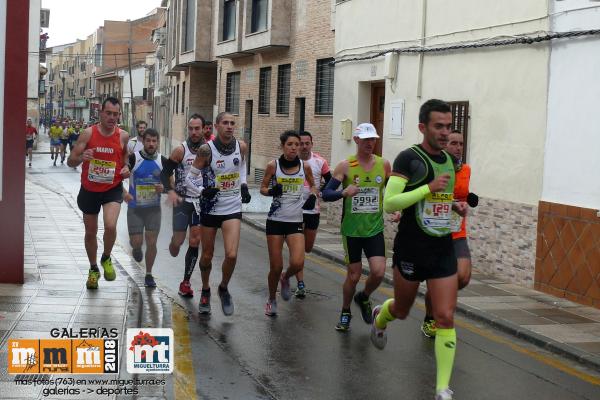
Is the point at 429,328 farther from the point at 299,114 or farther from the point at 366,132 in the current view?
the point at 299,114

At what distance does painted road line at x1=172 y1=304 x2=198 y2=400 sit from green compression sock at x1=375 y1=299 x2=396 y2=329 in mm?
1545

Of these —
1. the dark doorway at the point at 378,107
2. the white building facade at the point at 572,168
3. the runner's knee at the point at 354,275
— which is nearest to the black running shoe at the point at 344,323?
the runner's knee at the point at 354,275

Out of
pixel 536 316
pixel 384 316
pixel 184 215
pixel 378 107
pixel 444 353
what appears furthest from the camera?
pixel 378 107

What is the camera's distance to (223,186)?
899 cm

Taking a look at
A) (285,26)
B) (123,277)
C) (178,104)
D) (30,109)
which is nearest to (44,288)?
(123,277)

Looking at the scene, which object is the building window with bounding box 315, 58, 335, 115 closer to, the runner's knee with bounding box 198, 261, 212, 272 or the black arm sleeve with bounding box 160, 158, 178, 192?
the black arm sleeve with bounding box 160, 158, 178, 192

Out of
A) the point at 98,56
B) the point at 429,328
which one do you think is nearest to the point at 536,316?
the point at 429,328

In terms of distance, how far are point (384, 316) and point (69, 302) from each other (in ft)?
10.7

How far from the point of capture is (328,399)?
6305 mm

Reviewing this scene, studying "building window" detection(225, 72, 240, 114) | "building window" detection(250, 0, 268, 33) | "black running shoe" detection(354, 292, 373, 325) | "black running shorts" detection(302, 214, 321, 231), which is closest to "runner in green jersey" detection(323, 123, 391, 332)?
"black running shoe" detection(354, 292, 373, 325)

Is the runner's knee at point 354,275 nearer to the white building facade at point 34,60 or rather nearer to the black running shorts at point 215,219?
the black running shorts at point 215,219

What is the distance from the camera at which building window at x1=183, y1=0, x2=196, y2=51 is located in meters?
38.7

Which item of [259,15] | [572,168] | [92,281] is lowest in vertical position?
[92,281]

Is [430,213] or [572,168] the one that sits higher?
[572,168]
